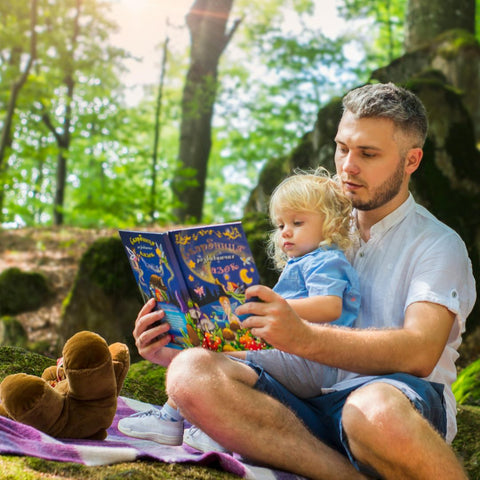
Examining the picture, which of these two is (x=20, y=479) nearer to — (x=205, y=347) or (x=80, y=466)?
(x=80, y=466)

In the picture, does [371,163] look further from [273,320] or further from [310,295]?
[273,320]

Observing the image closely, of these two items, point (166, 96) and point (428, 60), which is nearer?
point (428, 60)

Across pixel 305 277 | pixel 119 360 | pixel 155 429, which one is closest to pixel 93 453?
pixel 155 429

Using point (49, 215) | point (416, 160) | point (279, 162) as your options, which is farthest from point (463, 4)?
point (49, 215)

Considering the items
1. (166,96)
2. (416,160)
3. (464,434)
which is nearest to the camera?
(416,160)

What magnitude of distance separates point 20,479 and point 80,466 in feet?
0.78

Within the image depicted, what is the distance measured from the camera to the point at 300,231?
2.57m

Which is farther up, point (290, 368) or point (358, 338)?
point (358, 338)

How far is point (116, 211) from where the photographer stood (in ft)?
34.0

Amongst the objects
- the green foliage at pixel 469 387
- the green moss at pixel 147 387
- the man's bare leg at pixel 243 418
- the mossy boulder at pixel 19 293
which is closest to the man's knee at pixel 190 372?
the man's bare leg at pixel 243 418

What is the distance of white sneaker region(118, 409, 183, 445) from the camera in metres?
2.53

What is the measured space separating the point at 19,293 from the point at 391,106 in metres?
6.86

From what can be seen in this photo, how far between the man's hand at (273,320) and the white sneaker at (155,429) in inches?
27.4

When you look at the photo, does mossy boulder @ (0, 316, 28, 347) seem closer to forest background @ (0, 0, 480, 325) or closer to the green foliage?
forest background @ (0, 0, 480, 325)
